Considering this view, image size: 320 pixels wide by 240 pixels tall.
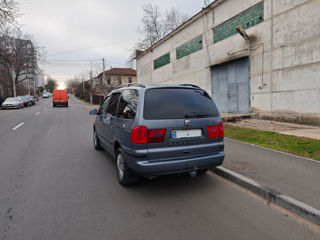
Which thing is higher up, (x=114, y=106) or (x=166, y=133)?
(x=114, y=106)

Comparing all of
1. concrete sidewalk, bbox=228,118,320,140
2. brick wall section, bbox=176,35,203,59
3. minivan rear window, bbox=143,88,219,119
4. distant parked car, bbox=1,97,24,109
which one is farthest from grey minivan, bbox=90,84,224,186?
distant parked car, bbox=1,97,24,109

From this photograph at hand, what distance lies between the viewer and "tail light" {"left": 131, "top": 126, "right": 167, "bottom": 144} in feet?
10.4

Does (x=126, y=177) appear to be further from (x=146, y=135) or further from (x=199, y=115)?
(x=199, y=115)

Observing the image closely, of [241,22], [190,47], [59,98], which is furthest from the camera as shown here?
[59,98]

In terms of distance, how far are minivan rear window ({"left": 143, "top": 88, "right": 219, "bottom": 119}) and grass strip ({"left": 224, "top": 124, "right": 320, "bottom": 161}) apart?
3.02 meters

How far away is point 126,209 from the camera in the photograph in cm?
293

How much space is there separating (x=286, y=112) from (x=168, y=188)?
27.5 feet

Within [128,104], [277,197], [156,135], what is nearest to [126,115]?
[128,104]

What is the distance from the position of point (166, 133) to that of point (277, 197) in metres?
1.84

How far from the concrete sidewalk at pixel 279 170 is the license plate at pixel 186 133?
136cm

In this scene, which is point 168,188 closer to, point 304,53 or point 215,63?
point 304,53

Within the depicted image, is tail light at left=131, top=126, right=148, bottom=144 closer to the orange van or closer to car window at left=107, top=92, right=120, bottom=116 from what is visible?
car window at left=107, top=92, right=120, bottom=116

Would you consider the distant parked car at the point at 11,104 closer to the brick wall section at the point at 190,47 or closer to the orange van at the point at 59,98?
the orange van at the point at 59,98

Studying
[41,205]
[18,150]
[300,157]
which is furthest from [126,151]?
[18,150]
